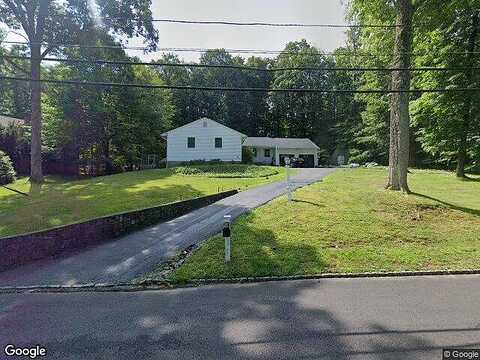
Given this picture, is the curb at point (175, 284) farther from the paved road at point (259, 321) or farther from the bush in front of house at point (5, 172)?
the bush in front of house at point (5, 172)

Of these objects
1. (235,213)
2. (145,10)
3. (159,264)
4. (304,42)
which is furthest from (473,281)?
(304,42)

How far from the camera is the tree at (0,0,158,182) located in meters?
22.0

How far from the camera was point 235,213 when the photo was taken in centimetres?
1170

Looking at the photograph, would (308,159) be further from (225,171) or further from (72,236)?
(72,236)

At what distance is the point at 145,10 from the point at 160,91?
72.0ft

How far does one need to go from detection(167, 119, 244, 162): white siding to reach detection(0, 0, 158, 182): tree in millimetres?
14661

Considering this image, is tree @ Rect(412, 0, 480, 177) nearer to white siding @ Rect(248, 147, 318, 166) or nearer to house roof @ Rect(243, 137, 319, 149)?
white siding @ Rect(248, 147, 318, 166)

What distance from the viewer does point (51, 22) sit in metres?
22.7

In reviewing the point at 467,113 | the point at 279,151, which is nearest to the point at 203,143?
the point at 279,151

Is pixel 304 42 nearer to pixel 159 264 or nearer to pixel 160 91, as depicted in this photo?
pixel 160 91

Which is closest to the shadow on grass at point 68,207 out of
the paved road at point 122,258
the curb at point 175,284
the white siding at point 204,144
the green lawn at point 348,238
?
the paved road at point 122,258

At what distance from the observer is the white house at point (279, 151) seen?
156 feet

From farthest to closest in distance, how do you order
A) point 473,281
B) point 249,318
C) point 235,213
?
1. point 235,213
2. point 473,281
3. point 249,318

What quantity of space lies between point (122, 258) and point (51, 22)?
2144cm
